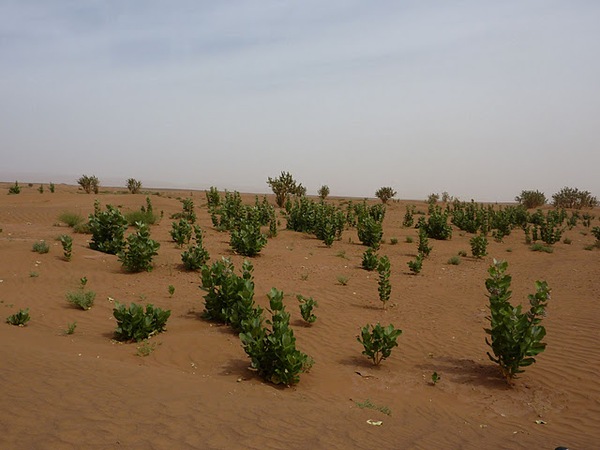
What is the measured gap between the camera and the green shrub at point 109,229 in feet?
38.8

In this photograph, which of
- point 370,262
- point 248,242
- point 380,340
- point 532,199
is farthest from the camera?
point 532,199

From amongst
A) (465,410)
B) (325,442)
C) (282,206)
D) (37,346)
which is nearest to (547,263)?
(465,410)

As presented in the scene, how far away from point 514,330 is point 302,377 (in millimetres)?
2754

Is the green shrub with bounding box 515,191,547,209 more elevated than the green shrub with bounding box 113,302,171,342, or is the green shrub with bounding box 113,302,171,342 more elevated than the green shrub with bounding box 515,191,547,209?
the green shrub with bounding box 515,191,547,209

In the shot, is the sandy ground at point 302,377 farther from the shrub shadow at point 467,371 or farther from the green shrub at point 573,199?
the green shrub at point 573,199

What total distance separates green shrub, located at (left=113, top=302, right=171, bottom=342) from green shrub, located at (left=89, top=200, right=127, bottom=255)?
559cm

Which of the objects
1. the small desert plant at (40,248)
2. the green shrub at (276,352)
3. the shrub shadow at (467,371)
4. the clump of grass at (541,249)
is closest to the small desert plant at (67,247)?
the small desert plant at (40,248)

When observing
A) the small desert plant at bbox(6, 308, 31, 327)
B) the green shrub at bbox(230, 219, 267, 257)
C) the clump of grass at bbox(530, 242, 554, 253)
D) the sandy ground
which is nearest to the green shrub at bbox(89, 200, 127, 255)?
the sandy ground

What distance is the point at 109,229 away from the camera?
1205 centimetres

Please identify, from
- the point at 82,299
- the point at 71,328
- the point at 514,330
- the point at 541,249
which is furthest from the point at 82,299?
the point at 541,249

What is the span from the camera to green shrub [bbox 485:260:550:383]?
5570 millimetres

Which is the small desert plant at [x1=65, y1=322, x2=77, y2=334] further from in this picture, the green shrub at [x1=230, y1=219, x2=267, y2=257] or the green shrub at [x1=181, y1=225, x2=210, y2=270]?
the green shrub at [x1=230, y1=219, x2=267, y2=257]

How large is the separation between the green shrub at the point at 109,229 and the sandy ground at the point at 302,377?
60cm

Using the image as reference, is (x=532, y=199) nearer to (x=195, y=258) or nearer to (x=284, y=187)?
(x=284, y=187)
